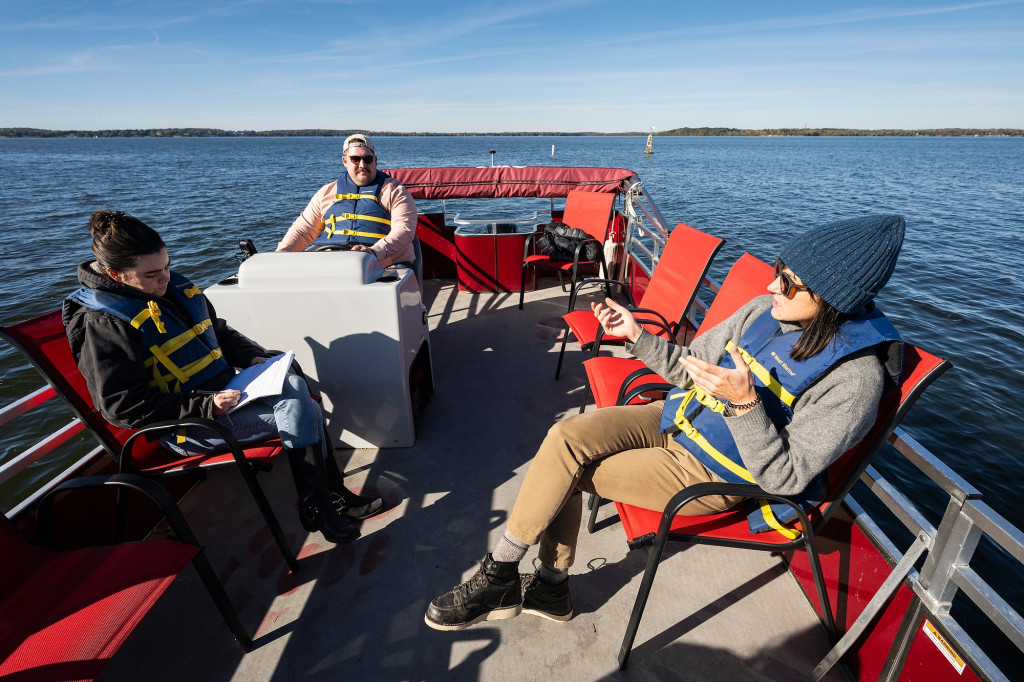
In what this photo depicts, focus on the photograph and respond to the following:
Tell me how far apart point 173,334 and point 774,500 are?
85.9 inches

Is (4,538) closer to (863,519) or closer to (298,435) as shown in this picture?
(298,435)

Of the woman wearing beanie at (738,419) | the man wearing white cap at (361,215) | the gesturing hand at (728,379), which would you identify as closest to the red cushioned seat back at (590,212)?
the man wearing white cap at (361,215)

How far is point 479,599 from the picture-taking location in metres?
1.68

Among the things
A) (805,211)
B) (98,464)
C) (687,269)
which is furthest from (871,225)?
(805,211)

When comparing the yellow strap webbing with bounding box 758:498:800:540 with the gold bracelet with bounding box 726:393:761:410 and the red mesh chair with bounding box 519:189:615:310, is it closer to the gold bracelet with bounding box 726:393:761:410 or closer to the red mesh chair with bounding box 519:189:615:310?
the gold bracelet with bounding box 726:393:761:410

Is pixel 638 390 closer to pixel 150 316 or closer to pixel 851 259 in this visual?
pixel 851 259

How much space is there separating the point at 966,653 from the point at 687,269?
209 cm

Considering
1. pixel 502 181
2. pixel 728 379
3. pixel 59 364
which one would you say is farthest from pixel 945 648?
pixel 502 181

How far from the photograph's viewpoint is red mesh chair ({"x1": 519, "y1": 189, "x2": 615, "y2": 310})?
4562 millimetres

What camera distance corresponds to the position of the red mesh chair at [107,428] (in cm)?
164

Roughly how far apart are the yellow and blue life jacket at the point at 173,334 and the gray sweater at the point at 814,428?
6.49ft

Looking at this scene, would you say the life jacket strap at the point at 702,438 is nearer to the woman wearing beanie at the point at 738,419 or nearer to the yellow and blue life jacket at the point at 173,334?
the woman wearing beanie at the point at 738,419

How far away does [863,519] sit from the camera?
156 centimetres

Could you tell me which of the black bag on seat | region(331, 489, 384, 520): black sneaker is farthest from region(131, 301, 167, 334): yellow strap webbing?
the black bag on seat
